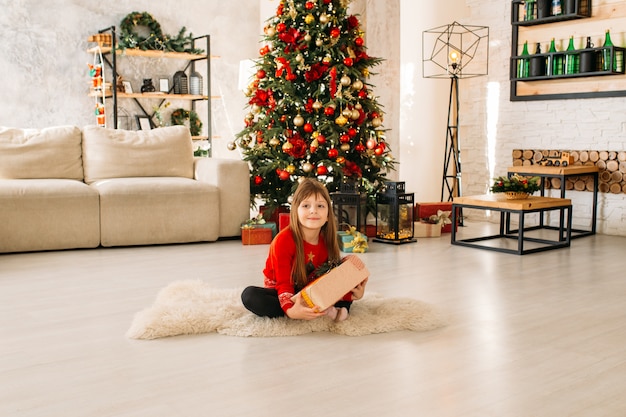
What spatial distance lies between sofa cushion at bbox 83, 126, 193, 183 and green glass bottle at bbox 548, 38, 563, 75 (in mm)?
3195

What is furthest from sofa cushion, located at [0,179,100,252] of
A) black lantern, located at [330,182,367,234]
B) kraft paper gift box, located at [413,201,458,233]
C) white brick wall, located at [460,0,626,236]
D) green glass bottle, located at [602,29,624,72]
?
green glass bottle, located at [602,29,624,72]

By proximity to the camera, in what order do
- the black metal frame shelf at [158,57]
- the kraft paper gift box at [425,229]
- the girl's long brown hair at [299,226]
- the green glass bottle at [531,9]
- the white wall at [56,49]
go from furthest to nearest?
1. the black metal frame shelf at [158,57]
2. the white wall at [56,49]
3. the green glass bottle at [531,9]
4. the kraft paper gift box at [425,229]
5. the girl's long brown hair at [299,226]

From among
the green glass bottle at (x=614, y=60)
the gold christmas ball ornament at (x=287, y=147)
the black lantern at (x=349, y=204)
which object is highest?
the green glass bottle at (x=614, y=60)

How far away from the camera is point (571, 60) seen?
5957mm

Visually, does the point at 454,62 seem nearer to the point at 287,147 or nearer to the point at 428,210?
the point at 428,210

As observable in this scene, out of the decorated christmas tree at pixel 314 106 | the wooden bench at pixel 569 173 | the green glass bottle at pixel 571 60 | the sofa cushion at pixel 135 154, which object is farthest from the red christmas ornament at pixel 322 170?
the green glass bottle at pixel 571 60

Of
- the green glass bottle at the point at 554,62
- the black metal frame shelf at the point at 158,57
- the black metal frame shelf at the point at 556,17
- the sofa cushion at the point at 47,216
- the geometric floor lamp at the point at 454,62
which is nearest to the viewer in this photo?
the sofa cushion at the point at 47,216

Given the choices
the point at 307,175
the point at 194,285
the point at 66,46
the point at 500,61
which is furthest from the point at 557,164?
the point at 66,46

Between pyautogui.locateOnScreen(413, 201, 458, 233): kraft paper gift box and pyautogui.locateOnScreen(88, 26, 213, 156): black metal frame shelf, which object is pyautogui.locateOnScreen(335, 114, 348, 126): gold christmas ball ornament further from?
pyautogui.locateOnScreen(88, 26, 213, 156): black metal frame shelf

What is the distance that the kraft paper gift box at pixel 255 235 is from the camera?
525 centimetres

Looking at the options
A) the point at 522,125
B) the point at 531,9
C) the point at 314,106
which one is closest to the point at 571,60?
the point at 531,9

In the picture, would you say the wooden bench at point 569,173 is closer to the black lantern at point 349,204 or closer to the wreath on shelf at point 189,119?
the black lantern at point 349,204

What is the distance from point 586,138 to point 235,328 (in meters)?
4.23

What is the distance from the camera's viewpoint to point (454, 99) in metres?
6.85
